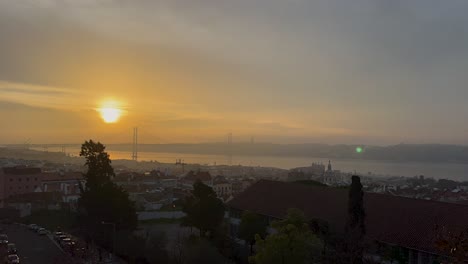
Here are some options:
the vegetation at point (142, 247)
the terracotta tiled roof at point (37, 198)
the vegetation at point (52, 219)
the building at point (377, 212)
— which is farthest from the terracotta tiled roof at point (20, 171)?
the vegetation at point (142, 247)

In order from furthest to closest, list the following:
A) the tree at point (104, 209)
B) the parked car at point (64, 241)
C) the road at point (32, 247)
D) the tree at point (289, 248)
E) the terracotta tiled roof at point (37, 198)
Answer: the terracotta tiled roof at point (37, 198), the parked car at point (64, 241), the tree at point (104, 209), the road at point (32, 247), the tree at point (289, 248)

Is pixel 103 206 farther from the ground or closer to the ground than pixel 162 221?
farther from the ground

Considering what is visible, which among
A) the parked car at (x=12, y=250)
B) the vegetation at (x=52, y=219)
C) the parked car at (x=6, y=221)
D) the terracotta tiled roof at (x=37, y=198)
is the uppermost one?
the terracotta tiled roof at (x=37, y=198)

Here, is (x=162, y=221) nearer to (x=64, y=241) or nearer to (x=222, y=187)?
(x=64, y=241)

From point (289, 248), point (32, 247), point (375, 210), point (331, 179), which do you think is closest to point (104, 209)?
point (32, 247)

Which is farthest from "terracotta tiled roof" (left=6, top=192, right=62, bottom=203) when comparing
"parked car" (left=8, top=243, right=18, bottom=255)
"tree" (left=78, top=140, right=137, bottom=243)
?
"tree" (left=78, top=140, right=137, bottom=243)

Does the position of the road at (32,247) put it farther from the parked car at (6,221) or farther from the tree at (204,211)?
the tree at (204,211)
